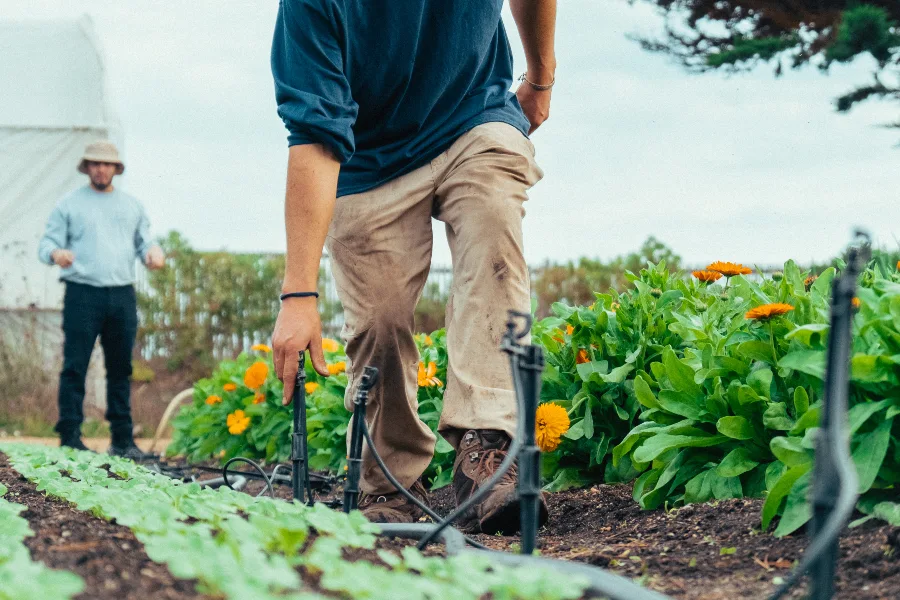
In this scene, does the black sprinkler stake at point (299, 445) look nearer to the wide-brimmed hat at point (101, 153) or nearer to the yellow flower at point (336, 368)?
the yellow flower at point (336, 368)

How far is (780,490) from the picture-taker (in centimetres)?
190

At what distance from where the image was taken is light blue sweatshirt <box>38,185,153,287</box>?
611cm

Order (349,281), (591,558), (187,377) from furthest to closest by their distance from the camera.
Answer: (187,377)
(349,281)
(591,558)

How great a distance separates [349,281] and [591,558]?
109cm

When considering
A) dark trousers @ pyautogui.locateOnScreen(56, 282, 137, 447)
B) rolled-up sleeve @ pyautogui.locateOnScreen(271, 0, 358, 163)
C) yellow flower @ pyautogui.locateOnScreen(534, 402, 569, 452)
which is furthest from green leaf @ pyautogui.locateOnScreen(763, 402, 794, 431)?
dark trousers @ pyautogui.locateOnScreen(56, 282, 137, 447)

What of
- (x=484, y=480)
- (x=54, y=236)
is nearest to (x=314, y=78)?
(x=484, y=480)

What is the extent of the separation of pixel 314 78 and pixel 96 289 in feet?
14.1

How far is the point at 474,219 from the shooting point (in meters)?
2.45

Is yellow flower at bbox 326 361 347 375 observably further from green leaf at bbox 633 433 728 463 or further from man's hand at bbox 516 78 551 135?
green leaf at bbox 633 433 728 463

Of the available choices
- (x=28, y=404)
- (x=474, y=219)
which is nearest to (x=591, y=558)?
(x=474, y=219)

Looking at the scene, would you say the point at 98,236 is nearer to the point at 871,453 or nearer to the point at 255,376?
the point at 255,376

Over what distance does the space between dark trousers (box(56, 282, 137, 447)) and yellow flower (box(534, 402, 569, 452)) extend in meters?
3.94

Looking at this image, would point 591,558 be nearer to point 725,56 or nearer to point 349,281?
point 349,281

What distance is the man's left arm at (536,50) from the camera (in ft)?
9.46
